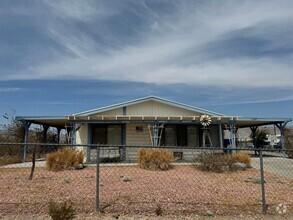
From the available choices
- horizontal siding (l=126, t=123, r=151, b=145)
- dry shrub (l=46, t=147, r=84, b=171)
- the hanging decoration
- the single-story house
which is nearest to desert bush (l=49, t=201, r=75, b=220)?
dry shrub (l=46, t=147, r=84, b=171)

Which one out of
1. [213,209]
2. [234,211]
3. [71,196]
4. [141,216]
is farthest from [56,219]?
[234,211]

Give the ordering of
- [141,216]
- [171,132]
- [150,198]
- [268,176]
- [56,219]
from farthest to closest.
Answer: [171,132], [268,176], [150,198], [141,216], [56,219]

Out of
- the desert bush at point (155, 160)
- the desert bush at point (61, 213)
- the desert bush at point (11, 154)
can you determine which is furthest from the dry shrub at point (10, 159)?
the desert bush at point (61, 213)

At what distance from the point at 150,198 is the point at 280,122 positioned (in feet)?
53.4

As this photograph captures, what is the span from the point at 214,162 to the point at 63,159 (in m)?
6.40

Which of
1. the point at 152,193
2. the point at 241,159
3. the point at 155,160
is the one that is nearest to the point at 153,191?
the point at 152,193

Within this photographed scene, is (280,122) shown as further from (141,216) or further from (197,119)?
(141,216)

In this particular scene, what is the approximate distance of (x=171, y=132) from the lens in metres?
18.7

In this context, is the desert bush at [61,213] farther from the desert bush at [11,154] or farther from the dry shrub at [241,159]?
the desert bush at [11,154]

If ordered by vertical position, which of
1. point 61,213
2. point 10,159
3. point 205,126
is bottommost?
point 61,213

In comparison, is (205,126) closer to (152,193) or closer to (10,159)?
(152,193)

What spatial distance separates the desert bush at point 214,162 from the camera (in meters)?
12.0

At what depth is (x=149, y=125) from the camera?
57.1 feet

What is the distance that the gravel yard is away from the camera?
228 inches
